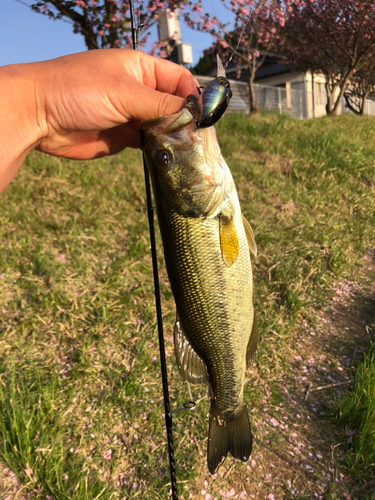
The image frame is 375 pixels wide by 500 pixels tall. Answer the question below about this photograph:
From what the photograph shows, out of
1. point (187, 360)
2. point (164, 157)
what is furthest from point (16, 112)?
point (187, 360)

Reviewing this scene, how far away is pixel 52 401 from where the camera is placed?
8.61 ft

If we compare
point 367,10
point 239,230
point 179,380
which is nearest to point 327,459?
point 179,380

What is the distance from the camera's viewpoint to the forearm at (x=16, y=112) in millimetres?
1747

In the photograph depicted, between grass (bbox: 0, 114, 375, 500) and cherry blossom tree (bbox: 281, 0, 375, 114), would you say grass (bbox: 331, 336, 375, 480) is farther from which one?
cherry blossom tree (bbox: 281, 0, 375, 114)

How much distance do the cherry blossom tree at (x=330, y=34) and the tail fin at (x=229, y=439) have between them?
34.6ft

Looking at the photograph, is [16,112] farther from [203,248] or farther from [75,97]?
[203,248]

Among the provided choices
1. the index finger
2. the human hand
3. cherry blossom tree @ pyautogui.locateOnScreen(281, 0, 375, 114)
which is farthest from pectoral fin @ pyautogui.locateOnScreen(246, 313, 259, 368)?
cherry blossom tree @ pyautogui.locateOnScreen(281, 0, 375, 114)

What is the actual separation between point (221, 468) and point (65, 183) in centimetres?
Result: 429

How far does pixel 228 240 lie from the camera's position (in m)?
1.63

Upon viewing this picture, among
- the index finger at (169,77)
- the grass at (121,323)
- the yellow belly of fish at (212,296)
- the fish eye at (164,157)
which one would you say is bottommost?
the grass at (121,323)

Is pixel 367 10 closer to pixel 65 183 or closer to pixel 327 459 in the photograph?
pixel 65 183

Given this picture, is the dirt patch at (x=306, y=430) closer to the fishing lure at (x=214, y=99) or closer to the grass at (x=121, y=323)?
the grass at (x=121, y=323)

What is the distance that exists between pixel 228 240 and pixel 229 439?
1198 mm

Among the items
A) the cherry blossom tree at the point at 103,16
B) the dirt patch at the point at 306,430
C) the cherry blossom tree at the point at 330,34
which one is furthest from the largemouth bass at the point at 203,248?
the cherry blossom tree at the point at 330,34
